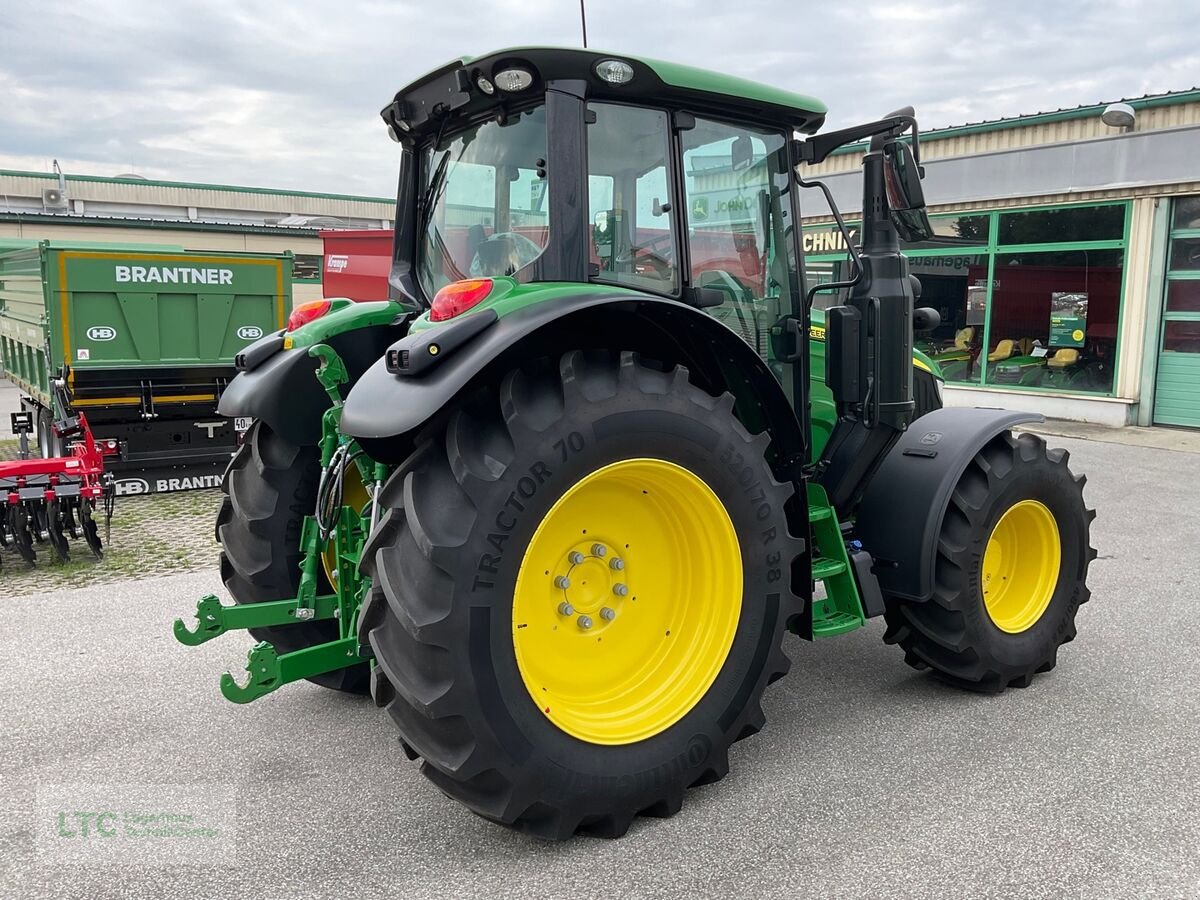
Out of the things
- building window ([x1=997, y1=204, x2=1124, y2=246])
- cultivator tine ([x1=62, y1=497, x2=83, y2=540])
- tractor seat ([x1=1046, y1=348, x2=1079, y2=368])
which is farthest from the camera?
tractor seat ([x1=1046, y1=348, x2=1079, y2=368])

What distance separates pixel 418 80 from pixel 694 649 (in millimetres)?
2288

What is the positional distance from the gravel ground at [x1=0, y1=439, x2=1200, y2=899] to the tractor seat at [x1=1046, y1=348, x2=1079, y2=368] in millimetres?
9203

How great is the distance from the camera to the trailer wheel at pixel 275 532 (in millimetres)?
3754

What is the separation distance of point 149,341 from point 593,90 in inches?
292

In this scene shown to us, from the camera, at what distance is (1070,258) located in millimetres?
12914

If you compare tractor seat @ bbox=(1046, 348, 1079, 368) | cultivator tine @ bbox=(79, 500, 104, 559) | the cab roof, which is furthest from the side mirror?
tractor seat @ bbox=(1046, 348, 1079, 368)

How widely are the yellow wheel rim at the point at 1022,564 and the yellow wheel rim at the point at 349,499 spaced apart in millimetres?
2665

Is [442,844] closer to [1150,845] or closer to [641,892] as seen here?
[641,892]

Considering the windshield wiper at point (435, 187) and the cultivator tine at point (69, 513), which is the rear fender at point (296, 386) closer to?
the windshield wiper at point (435, 187)

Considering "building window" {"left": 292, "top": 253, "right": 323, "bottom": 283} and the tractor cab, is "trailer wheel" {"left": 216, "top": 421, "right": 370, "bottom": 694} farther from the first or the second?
"building window" {"left": 292, "top": 253, "right": 323, "bottom": 283}

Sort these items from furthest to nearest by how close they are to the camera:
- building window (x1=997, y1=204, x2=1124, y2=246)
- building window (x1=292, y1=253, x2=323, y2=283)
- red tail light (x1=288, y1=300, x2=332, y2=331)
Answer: building window (x1=292, y1=253, x2=323, y2=283), building window (x1=997, y1=204, x2=1124, y2=246), red tail light (x1=288, y1=300, x2=332, y2=331)

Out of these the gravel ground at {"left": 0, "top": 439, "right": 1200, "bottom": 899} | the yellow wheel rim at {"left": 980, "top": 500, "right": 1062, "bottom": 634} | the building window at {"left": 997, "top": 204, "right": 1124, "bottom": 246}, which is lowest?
the gravel ground at {"left": 0, "top": 439, "right": 1200, "bottom": 899}

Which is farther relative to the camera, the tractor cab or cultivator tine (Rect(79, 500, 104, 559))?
cultivator tine (Rect(79, 500, 104, 559))

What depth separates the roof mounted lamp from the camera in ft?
38.4
